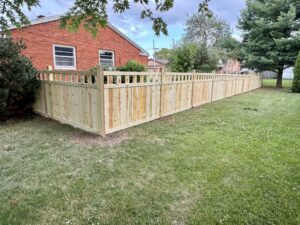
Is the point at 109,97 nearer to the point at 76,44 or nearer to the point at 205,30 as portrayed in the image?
the point at 76,44

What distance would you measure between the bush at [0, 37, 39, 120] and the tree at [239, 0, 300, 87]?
14.9 m

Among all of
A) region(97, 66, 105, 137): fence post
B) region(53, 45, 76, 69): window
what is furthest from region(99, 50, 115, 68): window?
region(97, 66, 105, 137): fence post

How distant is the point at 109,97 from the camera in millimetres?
4242

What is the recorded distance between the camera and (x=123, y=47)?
45.8 ft

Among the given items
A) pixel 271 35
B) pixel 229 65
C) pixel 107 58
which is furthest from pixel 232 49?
pixel 229 65

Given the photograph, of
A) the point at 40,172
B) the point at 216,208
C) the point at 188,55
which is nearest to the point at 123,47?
the point at 188,55

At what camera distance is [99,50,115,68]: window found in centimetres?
1303

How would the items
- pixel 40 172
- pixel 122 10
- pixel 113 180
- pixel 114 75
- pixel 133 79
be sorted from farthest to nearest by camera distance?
pixel 133 79 < pixel 114 75 < pixel 40 172 < pixel 113 180 < pixel 122 10

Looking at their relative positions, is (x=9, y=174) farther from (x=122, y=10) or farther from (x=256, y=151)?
(x=256, y=151)

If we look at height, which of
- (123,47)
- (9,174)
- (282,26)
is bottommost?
(9,174)

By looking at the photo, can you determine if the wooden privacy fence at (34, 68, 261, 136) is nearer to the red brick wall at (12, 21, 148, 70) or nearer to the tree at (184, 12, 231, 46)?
the red brick wall at (12, 21, 148, 70)

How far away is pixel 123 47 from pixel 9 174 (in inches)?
477

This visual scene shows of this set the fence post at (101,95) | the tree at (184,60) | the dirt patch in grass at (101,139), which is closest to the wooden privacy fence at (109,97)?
the fence post at (101,95)

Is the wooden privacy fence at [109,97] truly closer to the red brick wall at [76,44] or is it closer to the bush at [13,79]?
the bush at [13,79]
